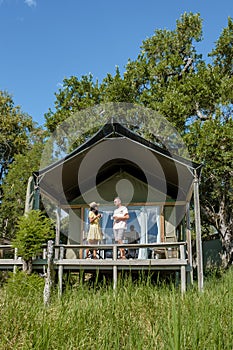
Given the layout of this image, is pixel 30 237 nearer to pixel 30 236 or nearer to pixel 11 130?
pixel 30 236

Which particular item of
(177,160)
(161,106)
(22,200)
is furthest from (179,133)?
(22,200)

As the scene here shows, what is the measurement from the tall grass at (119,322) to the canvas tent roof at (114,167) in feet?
14.2

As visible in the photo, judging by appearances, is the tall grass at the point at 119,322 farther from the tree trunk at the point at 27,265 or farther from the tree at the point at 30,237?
the tree trunk at the point at 27,265

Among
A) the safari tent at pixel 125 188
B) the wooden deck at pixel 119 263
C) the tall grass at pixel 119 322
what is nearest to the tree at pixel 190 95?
the safari tent at pixel 125 188

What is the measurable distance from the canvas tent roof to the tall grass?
14.2ft

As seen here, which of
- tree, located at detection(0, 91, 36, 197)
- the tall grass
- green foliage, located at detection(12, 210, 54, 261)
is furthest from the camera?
tree, located at detection(0, 91, 36, 197)

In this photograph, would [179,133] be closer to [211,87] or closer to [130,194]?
[211,87]

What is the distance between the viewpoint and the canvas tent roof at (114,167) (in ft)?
27.2

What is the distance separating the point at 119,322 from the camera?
3.28m

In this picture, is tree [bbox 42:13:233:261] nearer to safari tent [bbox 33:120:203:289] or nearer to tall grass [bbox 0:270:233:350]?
safari tent [bbox 33:120:203:289]

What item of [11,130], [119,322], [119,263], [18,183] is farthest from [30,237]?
[11,130]

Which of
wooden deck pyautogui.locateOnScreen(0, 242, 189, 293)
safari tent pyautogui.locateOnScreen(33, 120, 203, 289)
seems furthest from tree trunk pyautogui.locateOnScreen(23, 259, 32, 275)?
safari tent pyautogui.locateOnScreen(33, 120, 203, 289)

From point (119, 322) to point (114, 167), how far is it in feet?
24.8

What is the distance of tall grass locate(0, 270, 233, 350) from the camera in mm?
2662
